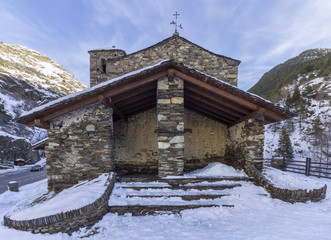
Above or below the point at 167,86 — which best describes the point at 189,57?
above

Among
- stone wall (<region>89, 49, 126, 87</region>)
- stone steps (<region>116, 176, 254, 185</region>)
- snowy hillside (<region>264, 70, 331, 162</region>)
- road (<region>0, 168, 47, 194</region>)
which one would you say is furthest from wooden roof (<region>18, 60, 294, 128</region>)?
snowy hillside (<region>264, 70, 331, 162</region>)


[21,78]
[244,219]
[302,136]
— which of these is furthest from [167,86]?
[21,78]

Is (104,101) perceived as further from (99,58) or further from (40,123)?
(99,58)

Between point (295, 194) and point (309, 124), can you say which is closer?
point (295, 194)

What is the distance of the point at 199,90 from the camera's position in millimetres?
5949

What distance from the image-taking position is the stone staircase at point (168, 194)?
4328 millimetres

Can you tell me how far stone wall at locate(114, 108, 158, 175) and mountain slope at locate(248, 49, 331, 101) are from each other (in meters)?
38.2

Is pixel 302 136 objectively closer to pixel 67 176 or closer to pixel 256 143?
pixel 256 143

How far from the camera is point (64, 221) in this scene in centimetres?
351

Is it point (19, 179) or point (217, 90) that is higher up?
point (217, 90)

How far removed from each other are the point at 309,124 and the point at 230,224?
101ft

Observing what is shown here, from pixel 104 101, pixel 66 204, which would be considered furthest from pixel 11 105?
pixel 66 204

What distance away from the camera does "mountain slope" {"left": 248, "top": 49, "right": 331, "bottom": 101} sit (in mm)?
39062

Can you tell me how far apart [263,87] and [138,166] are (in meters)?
58.2
